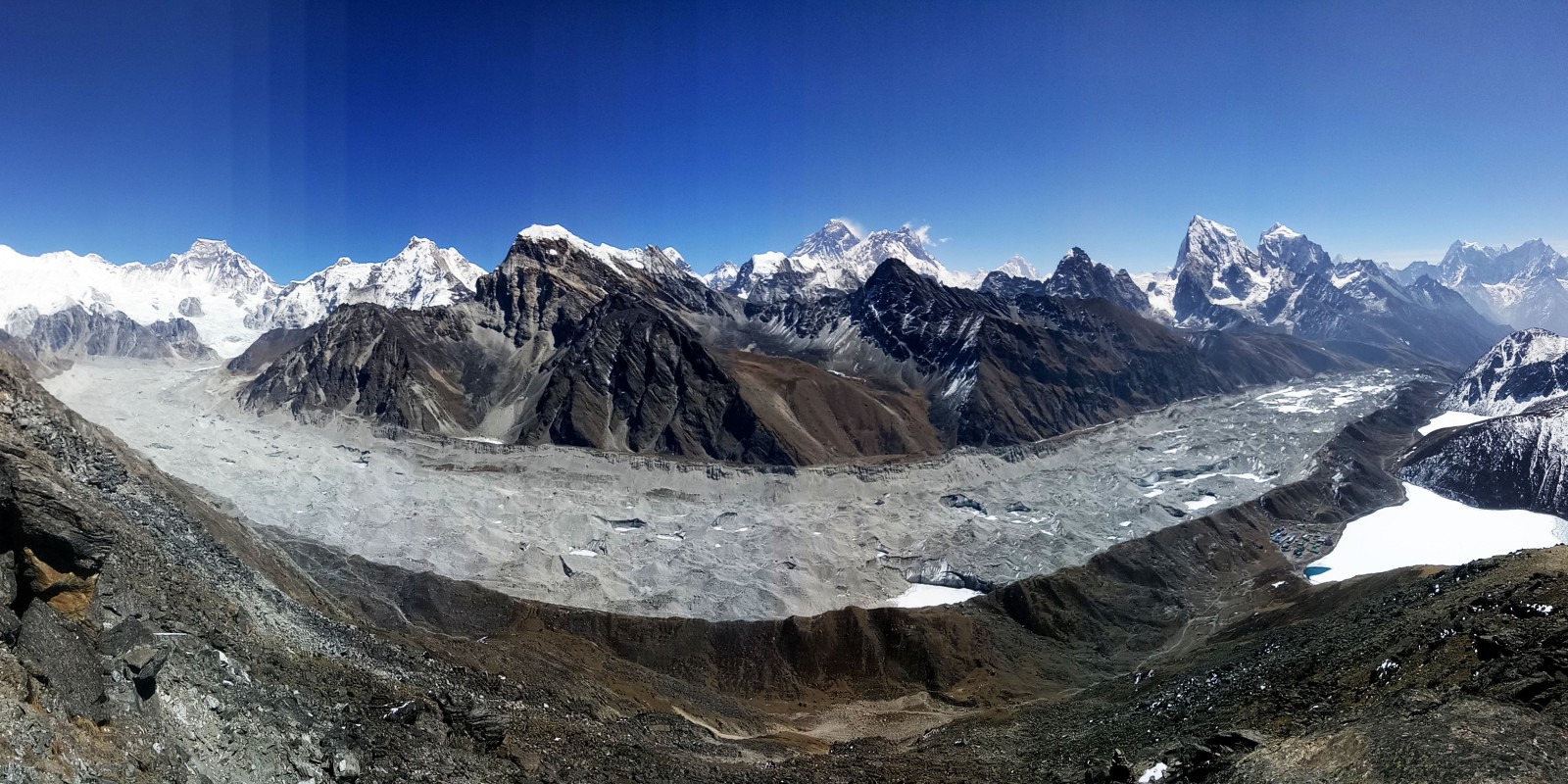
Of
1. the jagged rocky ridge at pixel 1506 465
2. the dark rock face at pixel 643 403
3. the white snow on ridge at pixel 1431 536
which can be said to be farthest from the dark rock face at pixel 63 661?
the jagged rocky ridge at pixel 1506 465

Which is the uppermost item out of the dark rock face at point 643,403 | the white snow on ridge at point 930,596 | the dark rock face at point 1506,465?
the dark rock face at point 643,403

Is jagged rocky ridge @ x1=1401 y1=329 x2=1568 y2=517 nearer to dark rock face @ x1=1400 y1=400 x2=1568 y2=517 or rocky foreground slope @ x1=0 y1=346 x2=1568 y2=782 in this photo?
dark rock face @ x1=1400 y1=400 x2=1568 y2=517

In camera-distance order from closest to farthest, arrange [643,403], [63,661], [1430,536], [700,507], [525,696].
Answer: [63,661]
[525,696]
[1430,536]
[700,507]
[643,403]

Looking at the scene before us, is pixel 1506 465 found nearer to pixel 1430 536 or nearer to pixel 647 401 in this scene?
pixel 1430 536

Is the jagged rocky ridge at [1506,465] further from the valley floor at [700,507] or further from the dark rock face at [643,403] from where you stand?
the dark rock face at [643,403]

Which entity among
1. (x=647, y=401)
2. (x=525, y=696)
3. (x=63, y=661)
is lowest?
(x=525, y=696)

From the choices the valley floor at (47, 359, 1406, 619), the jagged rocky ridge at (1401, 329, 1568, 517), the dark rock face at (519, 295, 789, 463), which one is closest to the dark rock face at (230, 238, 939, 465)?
the dark rock face at (519, 295, 789, 463)

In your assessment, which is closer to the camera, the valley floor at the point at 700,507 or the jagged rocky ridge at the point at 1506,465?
the valley floor at the point at 700,507

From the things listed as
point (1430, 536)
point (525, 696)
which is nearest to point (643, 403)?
point (525, 696)
